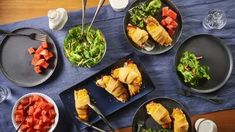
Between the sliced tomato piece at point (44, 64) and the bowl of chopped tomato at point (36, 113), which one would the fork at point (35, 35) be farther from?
the bowl of chopped tomato at point (36, 113)

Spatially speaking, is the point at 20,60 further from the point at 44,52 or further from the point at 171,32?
the point at 171,32

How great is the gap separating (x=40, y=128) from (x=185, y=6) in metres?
0.94

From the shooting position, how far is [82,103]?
2.07 m

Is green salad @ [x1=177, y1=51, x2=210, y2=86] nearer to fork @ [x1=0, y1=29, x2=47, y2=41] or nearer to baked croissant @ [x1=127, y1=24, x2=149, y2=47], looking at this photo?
baked croissant @ [x1=127, y1=24, x2=149, y2=47]

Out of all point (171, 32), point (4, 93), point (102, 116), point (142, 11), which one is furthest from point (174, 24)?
point (4, 93)

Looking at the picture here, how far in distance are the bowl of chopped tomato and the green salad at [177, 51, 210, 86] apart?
2.11 feet

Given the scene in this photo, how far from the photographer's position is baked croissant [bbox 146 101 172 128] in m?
2.05

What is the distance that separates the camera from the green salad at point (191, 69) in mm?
2107

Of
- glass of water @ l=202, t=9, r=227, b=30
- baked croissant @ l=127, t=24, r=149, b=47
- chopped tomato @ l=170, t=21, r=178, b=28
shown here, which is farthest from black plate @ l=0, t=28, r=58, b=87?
glass of water @ l=202, t=9, r=227, b=30

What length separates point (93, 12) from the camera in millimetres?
2209

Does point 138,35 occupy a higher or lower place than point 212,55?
higher

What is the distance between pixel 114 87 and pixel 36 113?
0.39m

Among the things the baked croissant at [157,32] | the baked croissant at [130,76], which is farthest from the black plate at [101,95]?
the baked croissant at [157,32]

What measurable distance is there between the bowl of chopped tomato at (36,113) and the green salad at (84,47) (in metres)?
0.24
